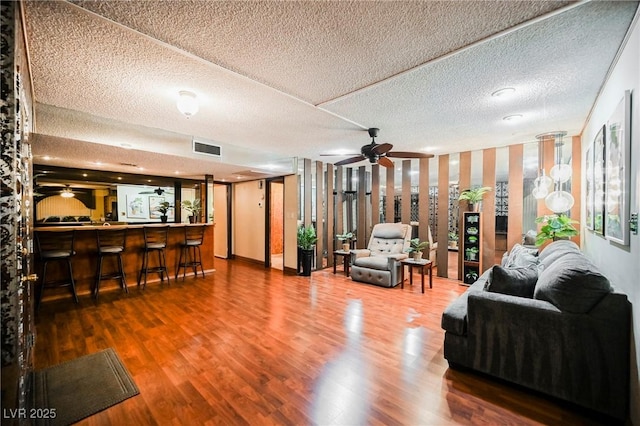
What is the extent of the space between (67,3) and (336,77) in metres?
1.82

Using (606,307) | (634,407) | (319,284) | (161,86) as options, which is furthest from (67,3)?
(319,284)

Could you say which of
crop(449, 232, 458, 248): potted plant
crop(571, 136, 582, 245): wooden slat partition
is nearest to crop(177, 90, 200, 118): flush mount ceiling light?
crop(571, 136, 582, 245): wooden slat partition

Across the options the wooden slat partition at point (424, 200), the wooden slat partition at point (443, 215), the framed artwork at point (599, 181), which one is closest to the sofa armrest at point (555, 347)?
the framed artwork at point (599, 181)

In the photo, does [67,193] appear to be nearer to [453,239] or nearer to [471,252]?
[471,252]

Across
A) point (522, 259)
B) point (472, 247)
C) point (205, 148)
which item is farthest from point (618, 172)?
point (205, 148)

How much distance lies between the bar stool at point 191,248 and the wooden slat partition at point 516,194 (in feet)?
19.3

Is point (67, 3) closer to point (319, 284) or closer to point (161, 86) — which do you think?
point (161, 86)

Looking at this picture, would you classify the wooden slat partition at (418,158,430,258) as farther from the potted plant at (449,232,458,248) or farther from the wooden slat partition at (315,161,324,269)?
the potted plant at (449,232,458,248)

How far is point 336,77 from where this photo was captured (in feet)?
7.84

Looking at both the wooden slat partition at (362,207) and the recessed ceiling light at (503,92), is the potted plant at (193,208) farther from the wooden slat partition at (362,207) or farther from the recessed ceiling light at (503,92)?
the recessed ceiling light at (503,92)

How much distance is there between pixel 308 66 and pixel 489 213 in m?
4.52

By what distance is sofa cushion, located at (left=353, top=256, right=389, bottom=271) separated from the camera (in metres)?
4.78

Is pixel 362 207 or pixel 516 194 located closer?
pixel 516 194

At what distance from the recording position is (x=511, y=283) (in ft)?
7.45
